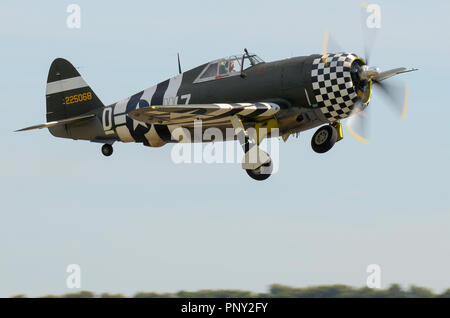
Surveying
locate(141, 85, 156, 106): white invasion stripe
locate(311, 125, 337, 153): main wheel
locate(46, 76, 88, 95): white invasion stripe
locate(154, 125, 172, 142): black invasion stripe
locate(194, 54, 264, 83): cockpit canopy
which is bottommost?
locate(311, 125, 337, 153): main wheel

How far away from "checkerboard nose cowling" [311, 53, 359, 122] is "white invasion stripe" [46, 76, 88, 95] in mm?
7640

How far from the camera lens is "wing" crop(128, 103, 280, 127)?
67.3ft

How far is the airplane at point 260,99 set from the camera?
20.8 metres

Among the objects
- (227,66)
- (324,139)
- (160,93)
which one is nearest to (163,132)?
(160,93)

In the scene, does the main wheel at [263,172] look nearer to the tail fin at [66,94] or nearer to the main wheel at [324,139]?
the main wheel at [324,139]

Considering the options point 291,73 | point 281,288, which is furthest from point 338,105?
point 281,288

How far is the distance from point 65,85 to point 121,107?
260 centimetres

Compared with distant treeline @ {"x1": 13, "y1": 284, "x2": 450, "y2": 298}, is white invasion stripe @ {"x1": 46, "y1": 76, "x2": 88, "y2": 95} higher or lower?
higher

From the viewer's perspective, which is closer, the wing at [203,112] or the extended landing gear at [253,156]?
the wing at [203,112]

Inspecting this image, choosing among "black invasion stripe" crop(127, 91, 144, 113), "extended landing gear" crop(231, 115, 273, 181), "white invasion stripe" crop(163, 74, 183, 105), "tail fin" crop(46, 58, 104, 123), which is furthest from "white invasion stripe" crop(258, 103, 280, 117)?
"tail fin" crop(46, 58, 104, 123)

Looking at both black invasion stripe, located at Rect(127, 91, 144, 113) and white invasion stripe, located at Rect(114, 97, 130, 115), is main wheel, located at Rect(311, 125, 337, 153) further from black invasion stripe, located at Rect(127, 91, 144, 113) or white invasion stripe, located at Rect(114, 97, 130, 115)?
white invasion stripe, located at Rect(114, 97, 130, 115)

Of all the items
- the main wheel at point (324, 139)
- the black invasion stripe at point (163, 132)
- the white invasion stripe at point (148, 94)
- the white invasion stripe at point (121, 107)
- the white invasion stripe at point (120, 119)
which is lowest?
the main wheel at point (324, 139)

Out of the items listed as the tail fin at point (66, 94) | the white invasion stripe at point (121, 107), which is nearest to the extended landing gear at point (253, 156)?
the white invasion stripe at point (121, 107)
